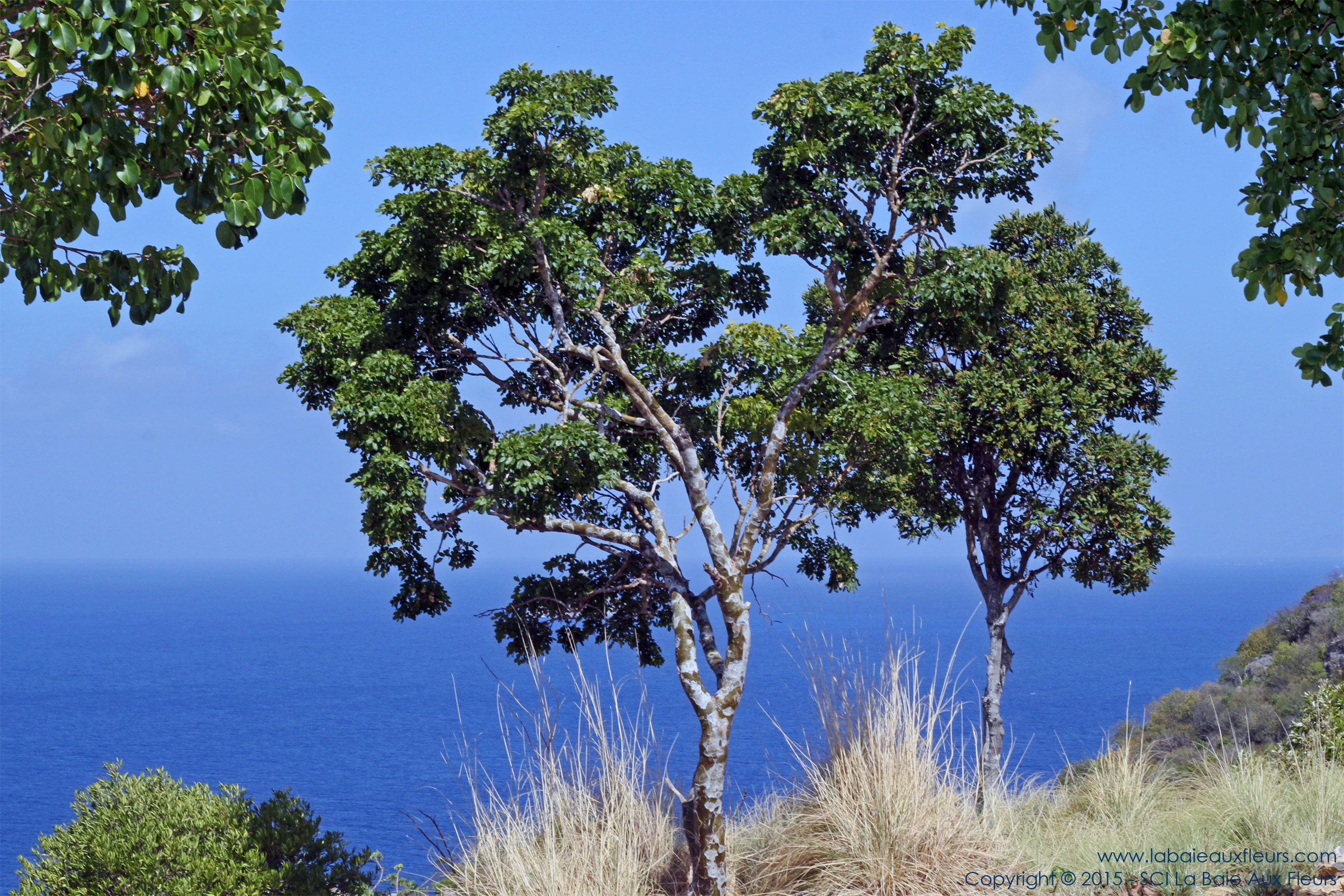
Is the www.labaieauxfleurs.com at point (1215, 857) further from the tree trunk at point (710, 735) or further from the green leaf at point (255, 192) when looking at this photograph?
the green leaf at point (255, 192)

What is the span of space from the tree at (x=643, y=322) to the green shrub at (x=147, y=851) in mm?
1807

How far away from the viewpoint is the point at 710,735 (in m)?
6.44

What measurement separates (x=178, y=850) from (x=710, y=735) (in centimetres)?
315

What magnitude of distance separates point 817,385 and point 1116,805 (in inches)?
136

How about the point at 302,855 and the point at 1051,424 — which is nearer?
the point at 302,855

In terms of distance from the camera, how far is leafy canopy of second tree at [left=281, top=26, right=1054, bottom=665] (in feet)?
21.9

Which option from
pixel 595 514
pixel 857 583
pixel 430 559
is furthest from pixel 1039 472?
pixel 430 559

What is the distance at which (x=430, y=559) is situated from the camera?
745 cm

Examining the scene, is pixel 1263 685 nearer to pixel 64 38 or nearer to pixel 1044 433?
pixel 1044 433

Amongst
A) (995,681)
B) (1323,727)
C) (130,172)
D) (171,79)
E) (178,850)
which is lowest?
(178,850)

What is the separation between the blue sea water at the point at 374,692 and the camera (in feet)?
152

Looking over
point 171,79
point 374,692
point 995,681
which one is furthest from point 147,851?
point 374,692

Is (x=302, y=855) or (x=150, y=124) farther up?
(x=150, y=124)

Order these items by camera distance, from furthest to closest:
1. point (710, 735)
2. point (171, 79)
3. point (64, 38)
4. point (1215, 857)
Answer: point (710, 735), point (1215, 857), point (171, 79), point (64, 38)
